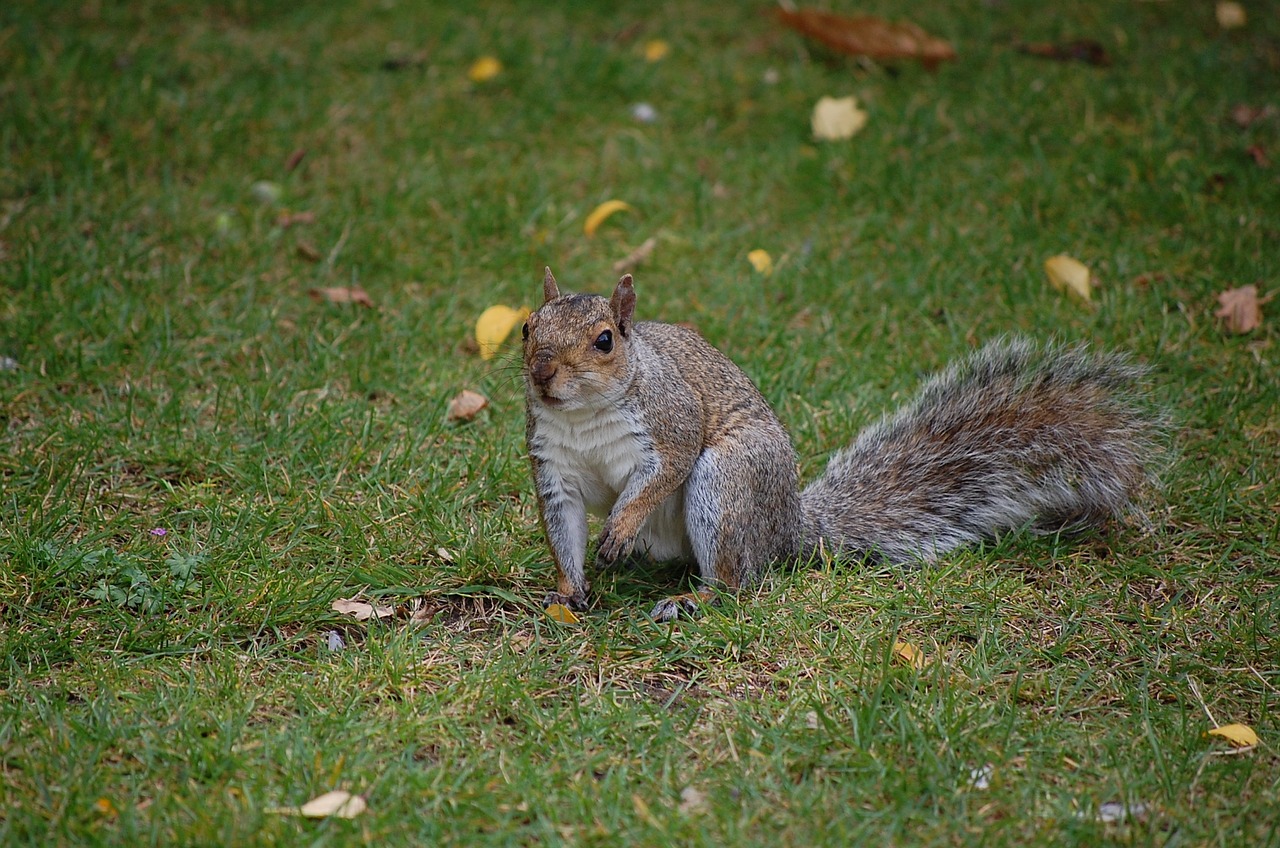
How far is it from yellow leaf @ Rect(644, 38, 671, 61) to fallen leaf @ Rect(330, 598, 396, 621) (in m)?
3.05

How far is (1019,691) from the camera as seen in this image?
222 centimetres

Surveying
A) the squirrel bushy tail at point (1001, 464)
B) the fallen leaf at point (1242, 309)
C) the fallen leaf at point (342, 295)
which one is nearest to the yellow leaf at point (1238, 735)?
the squirrel bushy tail at point (1001, 464)

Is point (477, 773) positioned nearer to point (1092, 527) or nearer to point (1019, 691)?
point (1019, 691)

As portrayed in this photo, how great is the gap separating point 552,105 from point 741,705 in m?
2.97

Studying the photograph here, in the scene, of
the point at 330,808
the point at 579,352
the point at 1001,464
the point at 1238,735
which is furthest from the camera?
the point at 1001,464

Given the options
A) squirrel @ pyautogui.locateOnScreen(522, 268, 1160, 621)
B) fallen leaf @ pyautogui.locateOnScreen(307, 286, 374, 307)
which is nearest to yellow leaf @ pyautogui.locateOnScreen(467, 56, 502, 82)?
fallen leaf @ pyautogui.locateOnScreen(307, 286, 374, 307)

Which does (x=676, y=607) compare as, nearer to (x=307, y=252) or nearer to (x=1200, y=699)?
(x=1200, y=699)

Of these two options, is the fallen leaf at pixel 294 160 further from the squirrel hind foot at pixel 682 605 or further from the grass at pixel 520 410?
the squirrel hind foot at pixel 682 605

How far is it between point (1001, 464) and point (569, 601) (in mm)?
968

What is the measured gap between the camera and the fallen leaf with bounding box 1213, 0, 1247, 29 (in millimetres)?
5094

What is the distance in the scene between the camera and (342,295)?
3621 millimetres

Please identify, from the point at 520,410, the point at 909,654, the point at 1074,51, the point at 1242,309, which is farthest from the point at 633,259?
the point at 1074,51

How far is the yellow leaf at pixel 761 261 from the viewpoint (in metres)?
3.82

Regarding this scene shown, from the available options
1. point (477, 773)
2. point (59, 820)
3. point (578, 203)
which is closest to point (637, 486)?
point (477, 773)
